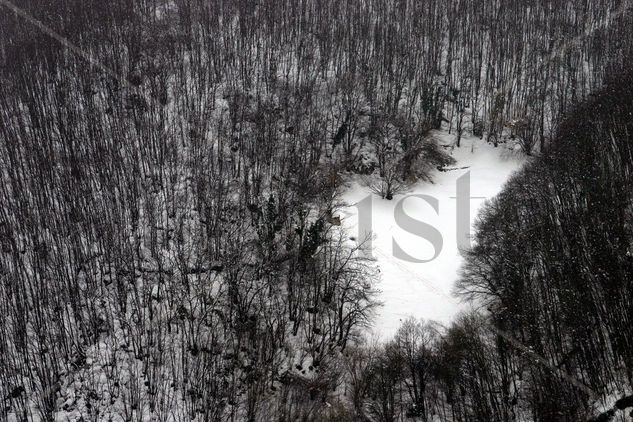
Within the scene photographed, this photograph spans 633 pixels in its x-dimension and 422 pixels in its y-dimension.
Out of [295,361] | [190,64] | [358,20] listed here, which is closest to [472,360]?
[295,361]

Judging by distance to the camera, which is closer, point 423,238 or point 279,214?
point 279,214

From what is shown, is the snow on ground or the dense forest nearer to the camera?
the dense forest

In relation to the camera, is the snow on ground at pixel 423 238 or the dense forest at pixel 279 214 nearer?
the dense forest at pixel 279 214

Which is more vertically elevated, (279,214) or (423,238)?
(279,214)

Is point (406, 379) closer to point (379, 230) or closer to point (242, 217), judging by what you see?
point (379, 230)
